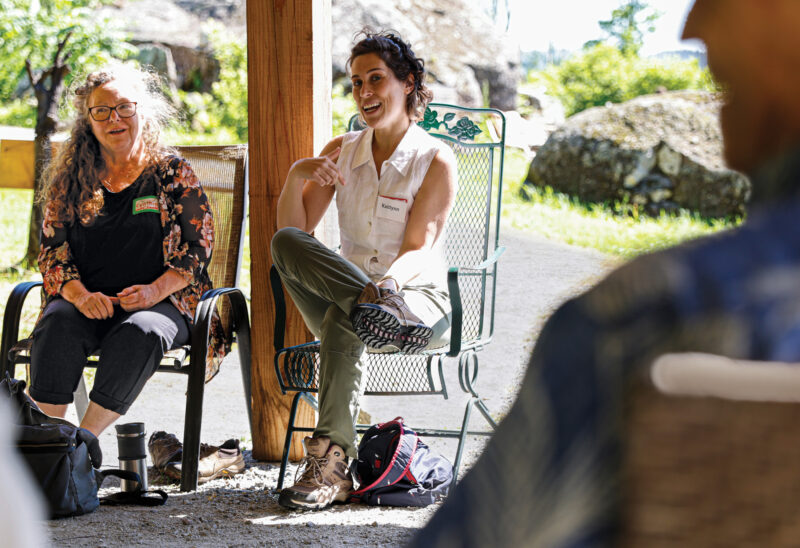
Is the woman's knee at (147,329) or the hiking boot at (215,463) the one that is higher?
the woman's knee at (147,329)

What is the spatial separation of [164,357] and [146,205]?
1.98ft

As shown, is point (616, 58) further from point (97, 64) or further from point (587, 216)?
point (97, 64)

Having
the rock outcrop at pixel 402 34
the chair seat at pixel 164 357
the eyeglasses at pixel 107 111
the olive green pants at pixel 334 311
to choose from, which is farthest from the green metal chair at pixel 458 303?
the rock outcrop at pixel 402 34

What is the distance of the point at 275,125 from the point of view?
3.65 meters

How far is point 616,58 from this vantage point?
19.5 metres

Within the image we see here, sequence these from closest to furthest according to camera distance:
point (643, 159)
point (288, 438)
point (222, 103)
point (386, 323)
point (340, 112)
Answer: point (386, 323)
point (288, 438)
point (340, 112)
point (643, 159)
point (222, 103)

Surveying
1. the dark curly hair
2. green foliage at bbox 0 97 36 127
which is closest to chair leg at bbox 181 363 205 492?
the dark curly hair

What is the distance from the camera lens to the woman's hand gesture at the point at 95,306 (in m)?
3.41

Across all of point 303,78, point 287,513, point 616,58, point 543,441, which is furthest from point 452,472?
point 616,58

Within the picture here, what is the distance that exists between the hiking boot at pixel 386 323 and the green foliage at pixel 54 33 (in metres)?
5.07

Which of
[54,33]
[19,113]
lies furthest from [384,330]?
[19,113]

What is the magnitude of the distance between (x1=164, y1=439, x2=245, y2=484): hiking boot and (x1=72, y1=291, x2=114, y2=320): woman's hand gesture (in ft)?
2.05

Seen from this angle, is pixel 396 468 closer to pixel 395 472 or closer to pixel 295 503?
pixel 395 472

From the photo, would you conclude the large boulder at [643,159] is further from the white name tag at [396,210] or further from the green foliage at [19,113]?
the white name tag at [396,210]
